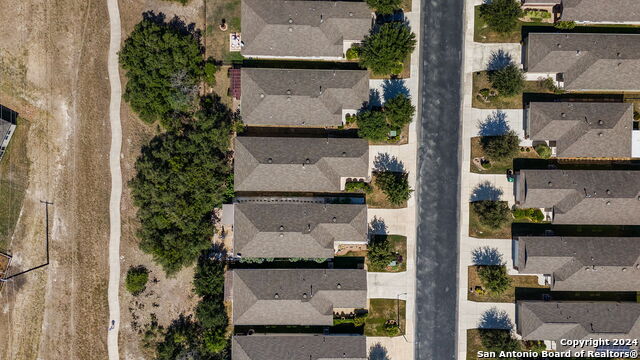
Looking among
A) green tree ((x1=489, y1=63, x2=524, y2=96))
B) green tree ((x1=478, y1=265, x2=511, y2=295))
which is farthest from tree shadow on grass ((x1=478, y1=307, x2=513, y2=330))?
green tree ((x1=489, y1=63, x2=524, y2=96))

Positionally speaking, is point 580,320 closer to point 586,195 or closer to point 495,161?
point 586,195

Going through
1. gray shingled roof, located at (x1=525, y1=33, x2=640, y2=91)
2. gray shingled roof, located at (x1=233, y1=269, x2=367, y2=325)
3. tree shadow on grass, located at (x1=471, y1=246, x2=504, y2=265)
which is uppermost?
gray shingled roof, located at (x1=525, y1=33, x2=640, y2=91)

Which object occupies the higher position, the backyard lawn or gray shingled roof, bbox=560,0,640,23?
gray shingled roof, bbox=560,0,640,23

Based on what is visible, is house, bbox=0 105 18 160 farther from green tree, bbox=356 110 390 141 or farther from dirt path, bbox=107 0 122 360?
green tree, bbox=356 110 390 141

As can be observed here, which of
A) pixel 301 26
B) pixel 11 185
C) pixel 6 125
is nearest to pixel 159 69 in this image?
pixel 301 26

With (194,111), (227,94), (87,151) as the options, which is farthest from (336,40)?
(87,151)

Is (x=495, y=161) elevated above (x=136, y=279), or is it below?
above

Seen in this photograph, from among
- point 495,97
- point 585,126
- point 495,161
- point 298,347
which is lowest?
point 298,347

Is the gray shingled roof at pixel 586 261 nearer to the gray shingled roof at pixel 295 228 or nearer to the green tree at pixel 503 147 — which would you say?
the green tree at pixel 503 147
